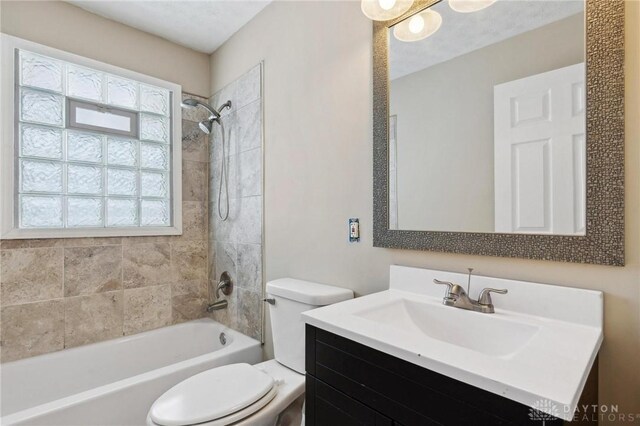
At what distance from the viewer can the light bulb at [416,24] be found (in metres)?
1.29

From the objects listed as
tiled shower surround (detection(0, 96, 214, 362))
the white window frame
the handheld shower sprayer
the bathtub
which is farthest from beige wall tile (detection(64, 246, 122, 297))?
the handheld shower sprayer

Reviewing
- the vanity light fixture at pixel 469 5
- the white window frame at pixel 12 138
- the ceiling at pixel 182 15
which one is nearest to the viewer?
the vanity light fixture at pixel 469 5

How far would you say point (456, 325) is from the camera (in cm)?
106

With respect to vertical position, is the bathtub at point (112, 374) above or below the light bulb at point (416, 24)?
below

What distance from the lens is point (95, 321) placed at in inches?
82.7

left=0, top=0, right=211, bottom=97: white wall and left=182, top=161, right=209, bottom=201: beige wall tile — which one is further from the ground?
left=0, top=0, right=211, bottom=97: white wall

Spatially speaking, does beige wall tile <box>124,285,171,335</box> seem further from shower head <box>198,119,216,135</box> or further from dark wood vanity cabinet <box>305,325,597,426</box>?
dark wood vanity cabinet <box>305,325,597,426</box>

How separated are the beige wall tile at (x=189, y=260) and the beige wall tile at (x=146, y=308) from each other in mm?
140

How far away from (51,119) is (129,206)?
0.68 metres

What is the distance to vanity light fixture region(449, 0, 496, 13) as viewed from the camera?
3.71 feet

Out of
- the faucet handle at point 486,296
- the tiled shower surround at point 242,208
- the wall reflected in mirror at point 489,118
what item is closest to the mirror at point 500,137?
the wall reflected in mirror at point 489,118

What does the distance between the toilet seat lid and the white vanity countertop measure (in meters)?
0.52

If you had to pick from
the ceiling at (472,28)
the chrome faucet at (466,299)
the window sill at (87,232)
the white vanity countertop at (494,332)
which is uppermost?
the ceiling at (472,28)

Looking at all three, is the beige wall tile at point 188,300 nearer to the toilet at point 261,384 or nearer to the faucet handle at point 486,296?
the toilet at point 261,384
